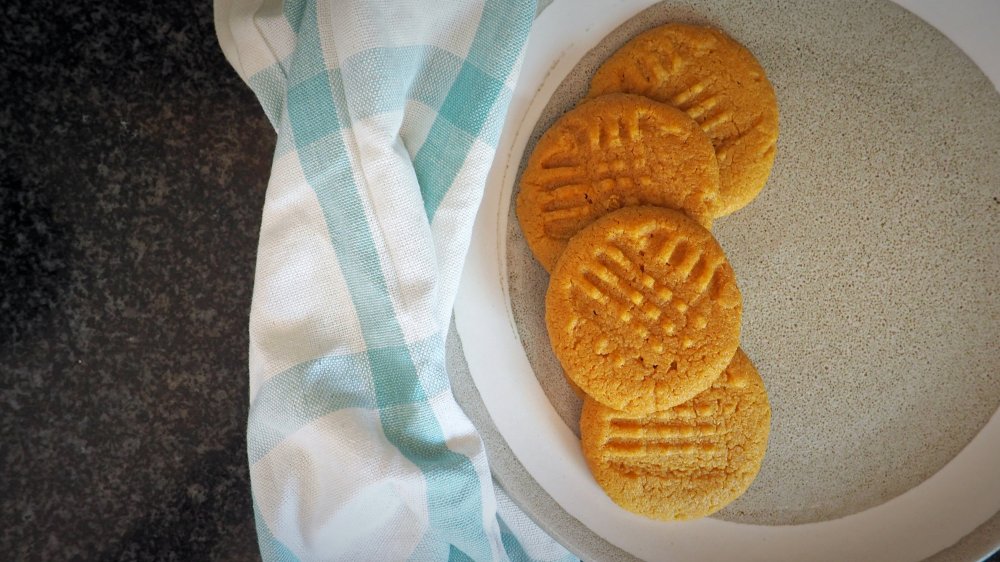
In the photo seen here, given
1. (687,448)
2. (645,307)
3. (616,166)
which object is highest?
(616,166)

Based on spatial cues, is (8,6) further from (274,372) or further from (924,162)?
(924,162)

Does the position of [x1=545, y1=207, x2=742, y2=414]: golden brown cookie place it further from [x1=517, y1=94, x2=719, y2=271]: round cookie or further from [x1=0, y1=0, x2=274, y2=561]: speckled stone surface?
[x1=0, y1=0, x2=274, y2=561]: speckled stone surface

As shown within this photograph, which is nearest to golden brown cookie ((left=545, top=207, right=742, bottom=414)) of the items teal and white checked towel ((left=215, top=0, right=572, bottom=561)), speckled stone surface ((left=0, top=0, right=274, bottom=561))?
teal and white checked towel ((left=215, top=0, right=572, bottom=561))

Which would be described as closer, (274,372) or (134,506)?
(274,372)

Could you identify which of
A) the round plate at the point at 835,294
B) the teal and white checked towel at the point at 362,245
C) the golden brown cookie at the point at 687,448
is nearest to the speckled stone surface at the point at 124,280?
the teal and white checked towel at the point at 362,245

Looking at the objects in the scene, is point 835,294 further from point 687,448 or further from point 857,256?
point 687,448

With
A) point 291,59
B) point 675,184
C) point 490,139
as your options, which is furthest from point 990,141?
point 291,59

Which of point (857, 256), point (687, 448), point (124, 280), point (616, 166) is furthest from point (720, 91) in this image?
point (124, 280)
